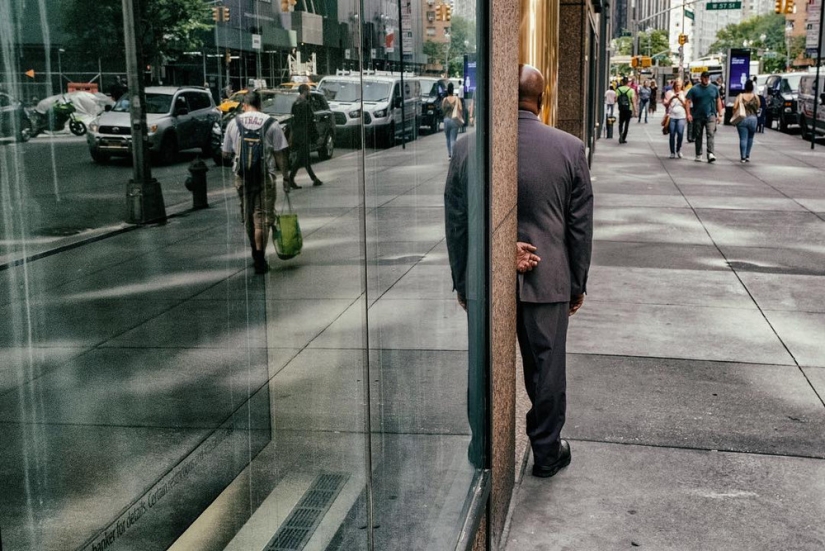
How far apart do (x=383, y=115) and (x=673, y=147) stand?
20506mm

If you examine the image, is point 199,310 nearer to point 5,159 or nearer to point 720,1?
point 5,159

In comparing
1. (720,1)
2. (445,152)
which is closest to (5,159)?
(445,152)

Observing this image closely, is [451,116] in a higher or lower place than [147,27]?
lower

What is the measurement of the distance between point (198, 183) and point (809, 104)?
30.7m

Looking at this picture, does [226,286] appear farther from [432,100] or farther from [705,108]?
[705,108]

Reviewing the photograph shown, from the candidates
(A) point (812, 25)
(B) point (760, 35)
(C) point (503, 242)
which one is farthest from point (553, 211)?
(B) point (760, 35)

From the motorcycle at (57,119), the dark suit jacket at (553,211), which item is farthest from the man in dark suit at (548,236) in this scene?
the motorcycle at (57,119)

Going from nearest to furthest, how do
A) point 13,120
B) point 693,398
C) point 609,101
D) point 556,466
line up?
point 13,120 → point 556,466 → point 693,398 → point 609,101

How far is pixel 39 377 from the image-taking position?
1.53m

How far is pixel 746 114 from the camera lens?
20000 mm

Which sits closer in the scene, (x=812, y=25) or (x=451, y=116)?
(x=451, y=116)

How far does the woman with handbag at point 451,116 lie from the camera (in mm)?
3273

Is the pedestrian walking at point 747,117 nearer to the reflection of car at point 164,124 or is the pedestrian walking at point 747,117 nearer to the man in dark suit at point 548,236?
the man in dark suit at point 548,236

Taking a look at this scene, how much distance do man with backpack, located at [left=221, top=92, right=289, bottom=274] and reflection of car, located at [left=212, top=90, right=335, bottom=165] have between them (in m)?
0.02
